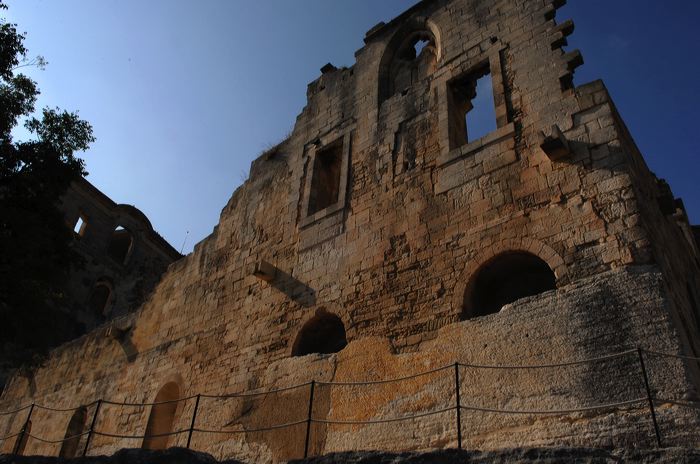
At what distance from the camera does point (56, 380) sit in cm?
1302

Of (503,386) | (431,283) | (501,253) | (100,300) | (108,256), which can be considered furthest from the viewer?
(108,256)

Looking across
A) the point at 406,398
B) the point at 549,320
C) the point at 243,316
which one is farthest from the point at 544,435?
the point at 243,316

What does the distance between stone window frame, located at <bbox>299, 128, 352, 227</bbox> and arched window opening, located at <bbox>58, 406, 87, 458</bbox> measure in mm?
6049

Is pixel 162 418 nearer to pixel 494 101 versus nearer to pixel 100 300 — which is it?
pixel 494 101

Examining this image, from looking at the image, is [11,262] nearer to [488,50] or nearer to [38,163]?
[38,163]

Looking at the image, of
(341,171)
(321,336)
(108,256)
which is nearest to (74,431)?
(321,336)

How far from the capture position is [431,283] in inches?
294

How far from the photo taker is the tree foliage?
9.62 m

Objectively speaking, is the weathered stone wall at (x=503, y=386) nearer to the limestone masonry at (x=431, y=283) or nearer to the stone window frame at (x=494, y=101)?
the limestone masonry at (x=431, y=283)

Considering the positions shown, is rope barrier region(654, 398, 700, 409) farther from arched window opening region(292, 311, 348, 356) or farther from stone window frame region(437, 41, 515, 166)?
arched window opening region(292, 311, 348, 356)

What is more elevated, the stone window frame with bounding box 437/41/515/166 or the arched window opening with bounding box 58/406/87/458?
the stone window frame with bounding box 437/41/515/166

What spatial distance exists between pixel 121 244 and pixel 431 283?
19.6 meters

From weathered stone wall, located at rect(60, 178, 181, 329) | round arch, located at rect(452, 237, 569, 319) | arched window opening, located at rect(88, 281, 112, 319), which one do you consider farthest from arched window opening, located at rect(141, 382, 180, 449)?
arched window opening, located at rect(88, 281, 112, 319)

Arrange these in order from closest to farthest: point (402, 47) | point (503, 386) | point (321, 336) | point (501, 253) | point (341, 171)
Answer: point (503, 386), point (501, 253), point (321, 336), point (341, 171), point (402, 47)
